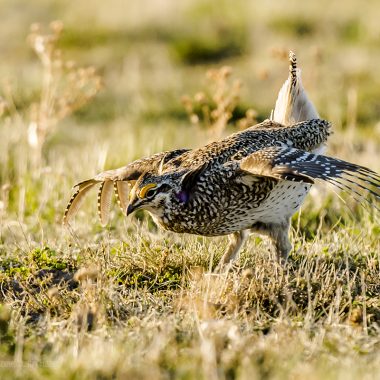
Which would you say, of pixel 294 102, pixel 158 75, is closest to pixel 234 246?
pixel 294 102

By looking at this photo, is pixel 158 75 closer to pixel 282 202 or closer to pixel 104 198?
pixel 104 198

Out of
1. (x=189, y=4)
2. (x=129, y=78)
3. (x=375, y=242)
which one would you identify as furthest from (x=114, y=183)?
(x=189, y=4)

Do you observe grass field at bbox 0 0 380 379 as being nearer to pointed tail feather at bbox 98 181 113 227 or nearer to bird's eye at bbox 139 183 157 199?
pointed tail feather at bbox 98 181 113 227

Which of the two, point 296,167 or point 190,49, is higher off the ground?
point 190,49

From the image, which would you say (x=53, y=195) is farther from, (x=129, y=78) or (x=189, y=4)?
(x=189, y=4)

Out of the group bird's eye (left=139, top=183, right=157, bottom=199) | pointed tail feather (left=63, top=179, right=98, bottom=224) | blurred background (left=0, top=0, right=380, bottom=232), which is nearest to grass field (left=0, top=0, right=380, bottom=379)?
blurred background (left=0, top=0, right=380, bottom=232)

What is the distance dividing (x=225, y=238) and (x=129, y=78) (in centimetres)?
801

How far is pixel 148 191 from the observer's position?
4.21m

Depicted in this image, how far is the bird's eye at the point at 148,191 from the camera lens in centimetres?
418

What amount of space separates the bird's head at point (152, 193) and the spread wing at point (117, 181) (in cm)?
39

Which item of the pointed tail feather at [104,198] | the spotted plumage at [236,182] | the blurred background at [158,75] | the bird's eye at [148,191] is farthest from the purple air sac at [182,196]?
the blurred background at [158,75]

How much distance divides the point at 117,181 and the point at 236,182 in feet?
3.01

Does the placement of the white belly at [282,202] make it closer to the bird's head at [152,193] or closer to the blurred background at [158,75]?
the bird's head at [152,193]

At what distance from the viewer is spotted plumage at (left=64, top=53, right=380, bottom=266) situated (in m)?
4.25
